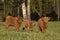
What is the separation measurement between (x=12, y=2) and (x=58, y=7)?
40.0 feet

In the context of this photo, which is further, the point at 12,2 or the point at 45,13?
the point at 45,13

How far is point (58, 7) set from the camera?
41.4 m

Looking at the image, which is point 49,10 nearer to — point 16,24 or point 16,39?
point 16,24

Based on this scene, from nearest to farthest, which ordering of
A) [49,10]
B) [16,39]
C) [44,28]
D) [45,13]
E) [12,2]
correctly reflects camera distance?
[16,39] → [44,28] → [12,2] → [45,13] → [49,10]

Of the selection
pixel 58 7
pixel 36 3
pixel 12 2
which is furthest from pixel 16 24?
pixel 58 7

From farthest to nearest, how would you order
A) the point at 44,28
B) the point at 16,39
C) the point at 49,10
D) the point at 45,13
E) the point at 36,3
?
the point at 49,10
the point at 45,13
the point at 36,3
the point at 44,28
the point at 16,39

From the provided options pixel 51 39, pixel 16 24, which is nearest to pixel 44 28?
pixel 16 24

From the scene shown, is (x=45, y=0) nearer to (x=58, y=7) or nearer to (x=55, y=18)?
(x=55, y=18)

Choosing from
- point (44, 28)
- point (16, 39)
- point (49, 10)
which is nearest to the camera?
point (16, 39)

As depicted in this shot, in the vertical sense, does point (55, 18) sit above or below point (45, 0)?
below

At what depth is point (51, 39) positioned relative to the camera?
9906 mm

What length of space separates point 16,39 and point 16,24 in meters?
4.77

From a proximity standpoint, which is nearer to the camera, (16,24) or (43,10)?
(16,24)

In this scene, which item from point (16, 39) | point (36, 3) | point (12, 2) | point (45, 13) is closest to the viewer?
point (16, 39)
